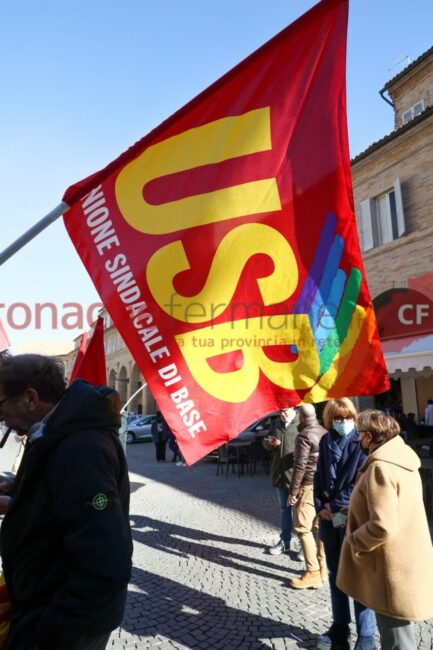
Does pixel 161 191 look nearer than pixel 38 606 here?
No

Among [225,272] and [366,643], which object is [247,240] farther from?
[366,643]

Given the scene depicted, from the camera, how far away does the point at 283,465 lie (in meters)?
5.92

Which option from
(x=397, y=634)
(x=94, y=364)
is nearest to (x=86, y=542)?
(x=397, y=634)

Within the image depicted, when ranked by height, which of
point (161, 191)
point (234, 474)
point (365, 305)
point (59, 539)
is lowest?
point (234, 474)

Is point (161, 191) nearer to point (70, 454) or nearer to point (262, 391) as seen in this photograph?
point (262, 391)

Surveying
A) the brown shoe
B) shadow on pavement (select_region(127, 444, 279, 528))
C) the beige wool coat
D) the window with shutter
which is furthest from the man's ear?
the window with shutter

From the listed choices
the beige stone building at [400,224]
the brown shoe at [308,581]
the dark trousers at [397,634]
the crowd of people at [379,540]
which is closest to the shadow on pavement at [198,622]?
the crowd of people at [379,540]

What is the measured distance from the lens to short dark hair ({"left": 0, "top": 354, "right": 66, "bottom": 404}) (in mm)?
1828

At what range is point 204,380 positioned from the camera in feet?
8.13

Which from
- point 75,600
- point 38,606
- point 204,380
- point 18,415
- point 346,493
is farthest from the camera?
point 346,493

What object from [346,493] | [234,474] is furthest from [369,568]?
[234,474]

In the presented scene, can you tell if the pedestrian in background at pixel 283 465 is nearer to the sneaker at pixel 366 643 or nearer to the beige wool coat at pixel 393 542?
the sneaker at pixel 366 643

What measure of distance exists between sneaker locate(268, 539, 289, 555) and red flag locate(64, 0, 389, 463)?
3.95 meters

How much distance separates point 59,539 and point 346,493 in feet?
8.82
